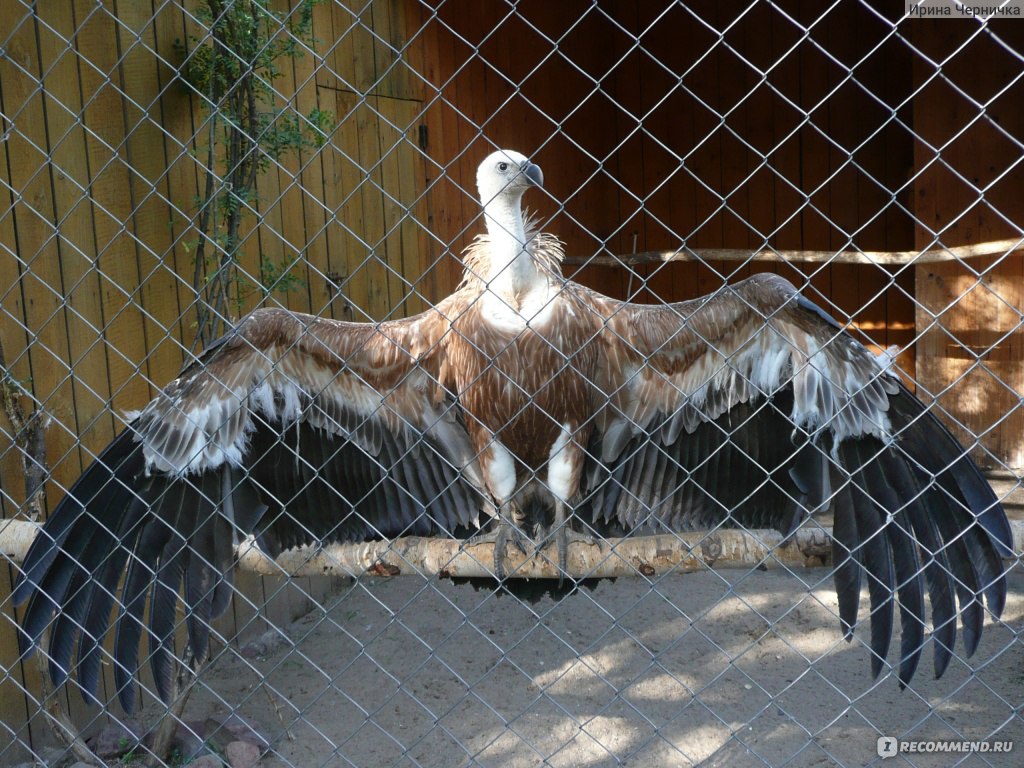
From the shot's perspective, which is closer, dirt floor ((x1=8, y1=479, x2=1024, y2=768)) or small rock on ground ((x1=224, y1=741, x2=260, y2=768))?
small rock on ground ((x1=224, y1=741, x2=260, y2=768))

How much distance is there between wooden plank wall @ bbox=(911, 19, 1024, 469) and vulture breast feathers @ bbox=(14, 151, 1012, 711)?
286 centimetres

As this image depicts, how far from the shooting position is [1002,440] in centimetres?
535

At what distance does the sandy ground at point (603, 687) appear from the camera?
3.29 m

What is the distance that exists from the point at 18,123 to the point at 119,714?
77.8 inches

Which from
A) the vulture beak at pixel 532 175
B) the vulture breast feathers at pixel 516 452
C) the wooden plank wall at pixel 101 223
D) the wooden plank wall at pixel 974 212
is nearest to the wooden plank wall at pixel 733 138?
the wooden plank wall at pixel 974 212

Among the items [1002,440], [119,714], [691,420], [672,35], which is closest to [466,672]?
[119,714]

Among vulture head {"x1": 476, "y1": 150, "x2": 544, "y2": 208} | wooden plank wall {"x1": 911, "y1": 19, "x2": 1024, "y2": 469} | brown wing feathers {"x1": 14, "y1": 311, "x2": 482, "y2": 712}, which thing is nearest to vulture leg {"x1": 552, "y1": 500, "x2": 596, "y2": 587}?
brown wing feathers {"x1": 14, "y1": 311, "x2": 482, "y2": 712}

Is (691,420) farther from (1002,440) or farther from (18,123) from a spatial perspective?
(1002,440)

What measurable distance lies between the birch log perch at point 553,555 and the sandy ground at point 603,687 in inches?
17.4

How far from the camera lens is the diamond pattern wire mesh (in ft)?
8.98

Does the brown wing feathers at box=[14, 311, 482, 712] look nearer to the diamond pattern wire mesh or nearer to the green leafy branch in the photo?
the diamond pattern wire mesh

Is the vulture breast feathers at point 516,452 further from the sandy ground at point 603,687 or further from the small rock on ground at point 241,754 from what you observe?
the small rock on ground at point 241,754

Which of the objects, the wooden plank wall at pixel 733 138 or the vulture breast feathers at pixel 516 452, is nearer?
the vulture breast feathers at pixel 516 452

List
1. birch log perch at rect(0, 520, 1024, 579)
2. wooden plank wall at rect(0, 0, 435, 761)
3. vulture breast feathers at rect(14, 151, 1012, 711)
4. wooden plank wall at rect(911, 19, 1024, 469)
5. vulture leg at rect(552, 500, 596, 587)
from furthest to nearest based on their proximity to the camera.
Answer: wooden plank wall at rect(911, 19, 1024, 469) < wooden plank wall at rect(0, 0, 435, 761) < vulture leg at rect(552, 500, 596, 587) < vulture breast feathers at rect(14, 151, 1012, 711) < birch log perch at rect(0, 520, 1024, 579)
